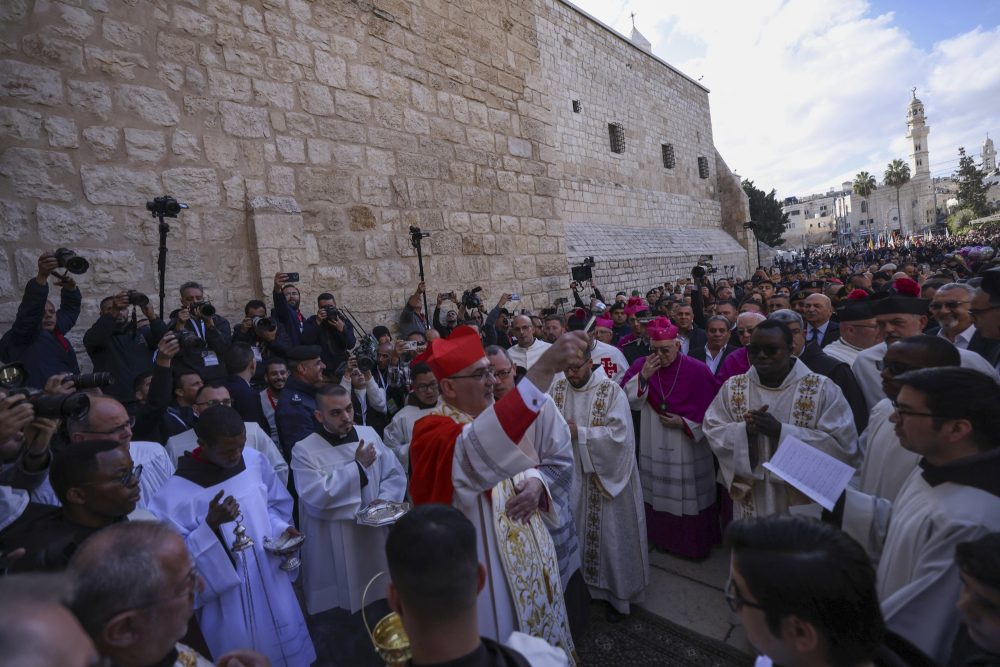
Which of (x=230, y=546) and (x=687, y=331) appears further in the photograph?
(x=687, y=331)

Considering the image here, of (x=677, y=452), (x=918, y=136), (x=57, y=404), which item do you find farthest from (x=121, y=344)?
(x=918, y=136)

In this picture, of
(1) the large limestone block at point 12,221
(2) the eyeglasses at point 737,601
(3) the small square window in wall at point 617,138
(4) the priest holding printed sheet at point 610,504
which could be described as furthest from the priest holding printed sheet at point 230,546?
(3) the small square window in wall at point 617,138

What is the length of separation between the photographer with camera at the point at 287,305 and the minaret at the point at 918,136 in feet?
317

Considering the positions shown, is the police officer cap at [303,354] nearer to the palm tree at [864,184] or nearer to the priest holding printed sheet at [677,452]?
the priest holding printed sheet at [677,452]

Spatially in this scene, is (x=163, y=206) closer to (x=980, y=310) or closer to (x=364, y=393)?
(x=364, y=393)

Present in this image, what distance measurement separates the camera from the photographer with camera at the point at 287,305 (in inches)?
209

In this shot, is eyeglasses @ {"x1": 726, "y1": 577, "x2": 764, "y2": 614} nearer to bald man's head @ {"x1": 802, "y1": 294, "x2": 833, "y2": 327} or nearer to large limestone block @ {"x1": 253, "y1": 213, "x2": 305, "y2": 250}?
bald man's head @ {"x1": 802, "y1": 294, "x2": 833, "y2": 327}

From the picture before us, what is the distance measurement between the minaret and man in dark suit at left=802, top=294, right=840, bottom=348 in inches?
3687

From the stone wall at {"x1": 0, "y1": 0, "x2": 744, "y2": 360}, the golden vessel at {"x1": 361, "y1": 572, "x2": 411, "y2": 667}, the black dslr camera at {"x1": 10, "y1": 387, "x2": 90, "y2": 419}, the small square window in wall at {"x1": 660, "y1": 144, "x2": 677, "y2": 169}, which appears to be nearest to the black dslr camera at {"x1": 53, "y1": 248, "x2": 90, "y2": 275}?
the stone wall at {"x1": 0, "y1": 0, "x2": 744, "y2": 360}

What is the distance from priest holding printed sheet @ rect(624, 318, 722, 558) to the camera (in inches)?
149

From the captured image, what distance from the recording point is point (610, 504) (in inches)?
134

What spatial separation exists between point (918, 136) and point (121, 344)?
10045cm

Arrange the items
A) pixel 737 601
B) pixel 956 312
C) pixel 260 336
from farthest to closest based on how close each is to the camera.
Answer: pixel 260 336 < pixel 956 312 < pixel 737 601

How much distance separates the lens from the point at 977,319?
3018 mm
